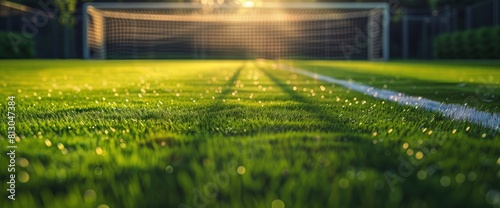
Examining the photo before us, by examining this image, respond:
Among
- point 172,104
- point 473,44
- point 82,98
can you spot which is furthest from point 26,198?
point 473,44

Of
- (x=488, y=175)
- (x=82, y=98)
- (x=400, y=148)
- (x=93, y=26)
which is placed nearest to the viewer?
(x=488, y=175)

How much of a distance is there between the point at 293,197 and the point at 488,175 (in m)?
0.80

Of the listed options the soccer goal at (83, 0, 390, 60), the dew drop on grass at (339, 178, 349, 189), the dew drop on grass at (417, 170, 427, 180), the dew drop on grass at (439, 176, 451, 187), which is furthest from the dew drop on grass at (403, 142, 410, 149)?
the soccer goal at (83, 0, 390, 60)

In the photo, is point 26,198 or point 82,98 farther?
point 82,98

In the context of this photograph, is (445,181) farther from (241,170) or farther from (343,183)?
(241,170)

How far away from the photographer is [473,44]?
97.7ft

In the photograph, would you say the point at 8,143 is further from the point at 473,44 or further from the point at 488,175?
the point at 473,44

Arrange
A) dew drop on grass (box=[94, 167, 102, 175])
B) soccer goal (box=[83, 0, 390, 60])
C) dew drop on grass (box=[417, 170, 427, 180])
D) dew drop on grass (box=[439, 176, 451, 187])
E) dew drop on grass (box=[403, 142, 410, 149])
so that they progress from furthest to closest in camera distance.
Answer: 1. soccer goal (box=[83, 0, 390, 60])
2. dew drop on grass (box=[403, 142, 410, 149])
3. dew drop on grass (box=[94, 167, 102, 175])
4. dew drop on grass (box=[417, 170, 427, 180])
5. dew drop on grass (box=[439, 176, 451, 187])

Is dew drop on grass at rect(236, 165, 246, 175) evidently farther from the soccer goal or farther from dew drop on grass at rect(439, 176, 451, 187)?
the soccer goal

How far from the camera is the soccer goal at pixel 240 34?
35438 mm

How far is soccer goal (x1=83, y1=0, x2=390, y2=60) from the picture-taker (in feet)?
116

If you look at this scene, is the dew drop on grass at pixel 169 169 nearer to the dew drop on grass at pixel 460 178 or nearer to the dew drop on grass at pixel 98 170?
the dew drop on grass at pixel 98 170

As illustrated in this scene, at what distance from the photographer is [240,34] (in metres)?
37.8

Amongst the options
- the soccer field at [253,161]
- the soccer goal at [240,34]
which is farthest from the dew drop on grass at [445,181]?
the soccer goal at [240,34]
